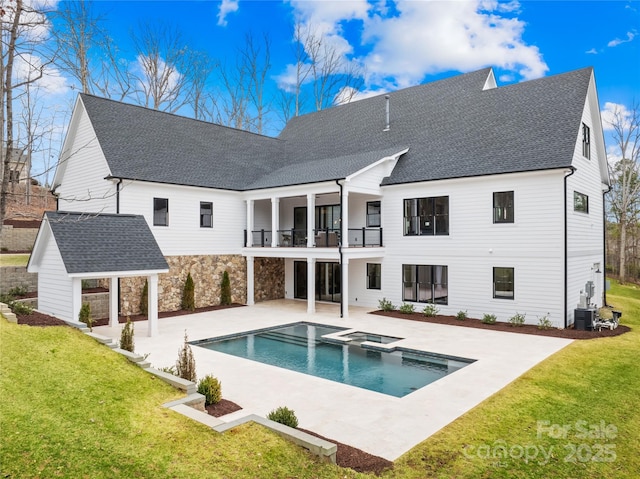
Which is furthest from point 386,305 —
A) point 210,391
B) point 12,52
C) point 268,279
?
point 12,52

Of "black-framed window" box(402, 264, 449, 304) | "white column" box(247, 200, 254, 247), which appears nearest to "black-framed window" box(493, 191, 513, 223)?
"black-framed window" box(402, 264, 449, 304)

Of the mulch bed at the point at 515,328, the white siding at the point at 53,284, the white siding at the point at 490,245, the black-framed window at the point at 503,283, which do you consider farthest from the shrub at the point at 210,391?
the black-framed window at the point at 503,283

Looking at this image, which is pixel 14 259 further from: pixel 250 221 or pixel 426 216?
pixel 426 216

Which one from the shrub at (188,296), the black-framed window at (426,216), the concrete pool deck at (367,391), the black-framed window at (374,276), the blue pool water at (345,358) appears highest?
the black-framed window at (426,216)

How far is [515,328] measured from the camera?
15.1 metres

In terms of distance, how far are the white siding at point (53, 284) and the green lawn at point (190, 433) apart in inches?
153

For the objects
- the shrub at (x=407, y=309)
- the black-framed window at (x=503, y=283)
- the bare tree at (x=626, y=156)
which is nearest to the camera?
the black-framed window at (x=503, y=283)

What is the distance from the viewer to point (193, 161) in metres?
20.7

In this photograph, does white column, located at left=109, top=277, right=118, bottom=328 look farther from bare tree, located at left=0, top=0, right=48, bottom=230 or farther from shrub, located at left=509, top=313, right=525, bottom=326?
shrub, located at left=509, top=313, right=525, bottom=326

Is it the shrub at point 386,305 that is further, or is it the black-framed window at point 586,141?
the shrub at point 386,305

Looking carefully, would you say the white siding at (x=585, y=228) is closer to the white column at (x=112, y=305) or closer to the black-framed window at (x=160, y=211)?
the black-framed window at (x=160, y=211)

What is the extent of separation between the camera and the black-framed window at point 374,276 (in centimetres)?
1981

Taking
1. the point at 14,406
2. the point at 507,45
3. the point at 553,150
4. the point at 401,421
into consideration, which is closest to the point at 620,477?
the point at 401,421

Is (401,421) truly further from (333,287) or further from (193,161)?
(193,161)
